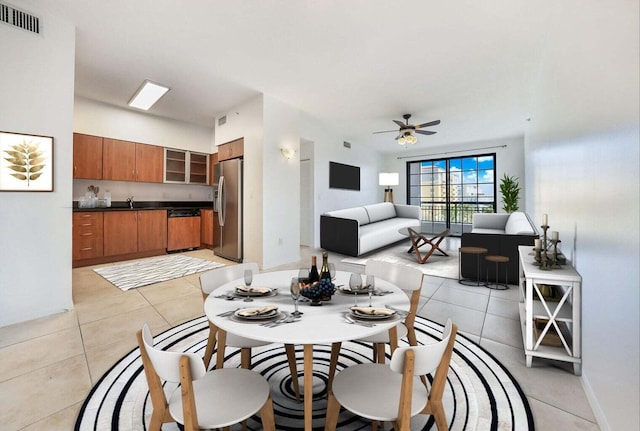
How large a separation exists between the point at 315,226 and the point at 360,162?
2868mm

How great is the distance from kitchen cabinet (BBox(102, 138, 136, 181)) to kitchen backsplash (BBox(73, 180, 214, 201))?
1.17ft

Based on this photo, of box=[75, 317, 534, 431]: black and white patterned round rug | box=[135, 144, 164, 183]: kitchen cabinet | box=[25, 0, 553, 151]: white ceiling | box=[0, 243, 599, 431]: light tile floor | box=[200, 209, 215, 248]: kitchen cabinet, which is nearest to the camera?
box=[75, 317, 534, 431]: black and white patterned round rug

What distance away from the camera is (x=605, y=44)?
4.75 feet

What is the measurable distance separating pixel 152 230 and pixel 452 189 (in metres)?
8.00

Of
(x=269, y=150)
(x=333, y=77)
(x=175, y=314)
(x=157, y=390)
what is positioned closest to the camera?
(x=157, y=390)

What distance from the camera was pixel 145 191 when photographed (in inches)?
227

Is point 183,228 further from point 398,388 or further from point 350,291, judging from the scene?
point 398,388

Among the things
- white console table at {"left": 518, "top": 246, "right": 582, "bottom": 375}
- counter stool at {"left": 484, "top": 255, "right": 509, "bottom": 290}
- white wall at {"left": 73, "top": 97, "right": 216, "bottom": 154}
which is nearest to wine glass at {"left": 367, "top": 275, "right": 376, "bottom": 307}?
white console table at {"left": 518, "top": 246, "right": 582, "bottom": 375}

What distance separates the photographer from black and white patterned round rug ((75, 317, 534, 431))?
138 cm

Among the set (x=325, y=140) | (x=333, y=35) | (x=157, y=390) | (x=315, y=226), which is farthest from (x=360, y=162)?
(x=157, y=390)

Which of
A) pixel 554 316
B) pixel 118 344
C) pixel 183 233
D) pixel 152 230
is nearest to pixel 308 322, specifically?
pixel 554 316

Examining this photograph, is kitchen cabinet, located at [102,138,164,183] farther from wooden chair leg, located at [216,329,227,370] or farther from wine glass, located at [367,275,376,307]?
wine glass, located at [367,275,376,307]

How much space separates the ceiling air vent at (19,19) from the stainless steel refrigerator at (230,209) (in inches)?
A: 106

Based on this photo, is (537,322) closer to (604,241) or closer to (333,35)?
(604,241)
